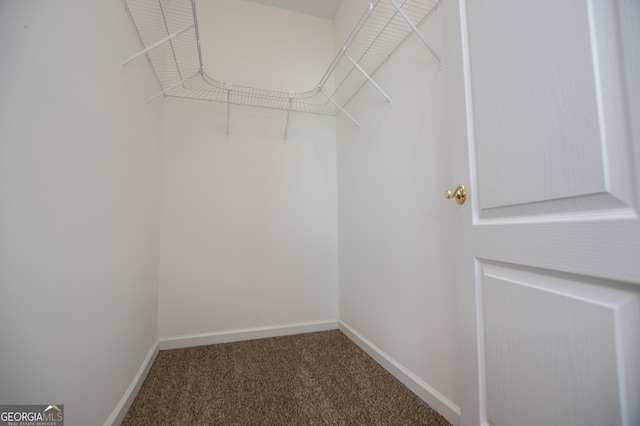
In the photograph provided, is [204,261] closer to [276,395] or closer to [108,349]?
[108,349]

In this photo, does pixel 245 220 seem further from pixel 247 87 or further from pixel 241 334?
pixel 247 87

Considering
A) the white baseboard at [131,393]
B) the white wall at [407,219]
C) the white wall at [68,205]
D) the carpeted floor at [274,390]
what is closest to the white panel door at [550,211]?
the white wall at [407,219]

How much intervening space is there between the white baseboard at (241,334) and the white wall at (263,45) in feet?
6.83

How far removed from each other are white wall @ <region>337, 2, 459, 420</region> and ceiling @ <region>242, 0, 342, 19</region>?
1013 mm

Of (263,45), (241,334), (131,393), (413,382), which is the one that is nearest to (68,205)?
(131,393)

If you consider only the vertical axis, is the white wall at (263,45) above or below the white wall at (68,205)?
above

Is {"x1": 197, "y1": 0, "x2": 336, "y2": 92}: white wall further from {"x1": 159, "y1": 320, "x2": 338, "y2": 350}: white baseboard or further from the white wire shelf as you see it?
{"x1": 159, "y1": 320, "x2": 338, "y2": 350}: white baseboard

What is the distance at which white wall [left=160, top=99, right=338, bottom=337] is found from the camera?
6.35ft

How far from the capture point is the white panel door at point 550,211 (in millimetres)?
497

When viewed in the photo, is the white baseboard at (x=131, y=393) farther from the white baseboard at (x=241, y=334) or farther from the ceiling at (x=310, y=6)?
the ceiling at (x=310, y=6)

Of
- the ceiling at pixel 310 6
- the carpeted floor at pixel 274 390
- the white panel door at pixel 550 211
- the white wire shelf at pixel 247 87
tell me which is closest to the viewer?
the white panel door at pixel 550 211

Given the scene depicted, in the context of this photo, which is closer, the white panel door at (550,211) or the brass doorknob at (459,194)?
the white panel door at (550,211)

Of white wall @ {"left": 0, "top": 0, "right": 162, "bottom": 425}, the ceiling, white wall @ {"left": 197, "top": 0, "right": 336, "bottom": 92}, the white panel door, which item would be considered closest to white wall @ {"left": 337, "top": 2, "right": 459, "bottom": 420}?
the white panel door

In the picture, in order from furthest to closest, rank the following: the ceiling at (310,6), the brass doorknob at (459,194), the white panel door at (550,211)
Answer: the ceiling at (310,6) < the brass doorknob at (459,194) < the white panel door at (550,211)
